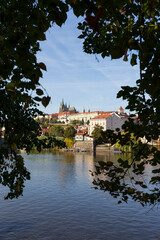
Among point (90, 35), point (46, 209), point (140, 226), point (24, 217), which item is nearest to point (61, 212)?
point (46, 209)

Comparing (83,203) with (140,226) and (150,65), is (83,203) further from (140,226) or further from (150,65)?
(150,65)

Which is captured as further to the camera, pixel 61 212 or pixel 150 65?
pixel 61 212

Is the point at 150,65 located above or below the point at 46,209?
above

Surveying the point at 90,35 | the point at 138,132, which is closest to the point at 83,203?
the point at 90,35

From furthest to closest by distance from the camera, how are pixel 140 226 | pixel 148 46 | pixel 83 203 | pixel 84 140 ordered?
1. pixel 84 140
2. pixel 83 203
3. pixel 140 226
4. pixel 148 46

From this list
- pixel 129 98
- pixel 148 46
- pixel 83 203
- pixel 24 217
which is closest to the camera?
pixel 148 46

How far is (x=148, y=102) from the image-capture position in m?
3.87

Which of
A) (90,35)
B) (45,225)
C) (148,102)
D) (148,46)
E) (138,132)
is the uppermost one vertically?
(90,35)

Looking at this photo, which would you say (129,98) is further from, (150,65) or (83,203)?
(83,203)

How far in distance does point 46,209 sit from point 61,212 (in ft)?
5.10

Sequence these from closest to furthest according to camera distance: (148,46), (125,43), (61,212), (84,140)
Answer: (125,43) < (148,46) < (61,212) < (84,140)

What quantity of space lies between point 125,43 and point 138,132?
1.88m

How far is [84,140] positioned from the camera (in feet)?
457

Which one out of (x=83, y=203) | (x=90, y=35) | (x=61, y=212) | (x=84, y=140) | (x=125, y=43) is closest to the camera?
(x=125, y=43)
